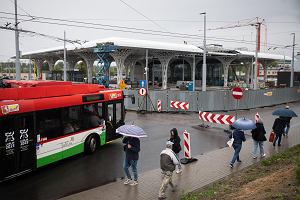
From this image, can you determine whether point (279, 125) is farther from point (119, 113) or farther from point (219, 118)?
point (119, 113)

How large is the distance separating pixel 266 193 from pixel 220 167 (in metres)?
3.92

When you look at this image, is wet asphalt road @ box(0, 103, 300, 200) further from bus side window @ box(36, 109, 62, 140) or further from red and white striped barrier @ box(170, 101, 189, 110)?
red and white striped barrier @ box(170, 101, 189, 110)

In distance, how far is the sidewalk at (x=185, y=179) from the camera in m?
8.31

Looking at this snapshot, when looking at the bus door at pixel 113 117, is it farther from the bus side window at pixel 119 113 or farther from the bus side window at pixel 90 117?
the bus side window at pixel 90 117

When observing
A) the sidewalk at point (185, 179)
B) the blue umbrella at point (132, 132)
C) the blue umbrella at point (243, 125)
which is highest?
the blue umbrella at point (132, 132)

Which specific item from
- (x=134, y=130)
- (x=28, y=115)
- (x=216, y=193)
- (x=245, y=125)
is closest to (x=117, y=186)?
(x=134, y=130)

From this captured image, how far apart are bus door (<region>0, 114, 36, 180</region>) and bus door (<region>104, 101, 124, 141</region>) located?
420 cm

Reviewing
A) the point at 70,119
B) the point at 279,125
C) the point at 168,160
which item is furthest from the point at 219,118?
the point at 168,160

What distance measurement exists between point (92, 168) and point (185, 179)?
3.15 meters

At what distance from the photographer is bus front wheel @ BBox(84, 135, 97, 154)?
12191 mm

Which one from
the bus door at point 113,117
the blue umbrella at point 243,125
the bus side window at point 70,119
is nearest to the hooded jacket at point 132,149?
the bus side window at point 70,119

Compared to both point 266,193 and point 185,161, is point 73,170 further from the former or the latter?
point 266,193

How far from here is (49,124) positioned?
10.4 metres

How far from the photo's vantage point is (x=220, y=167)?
35.7ft
